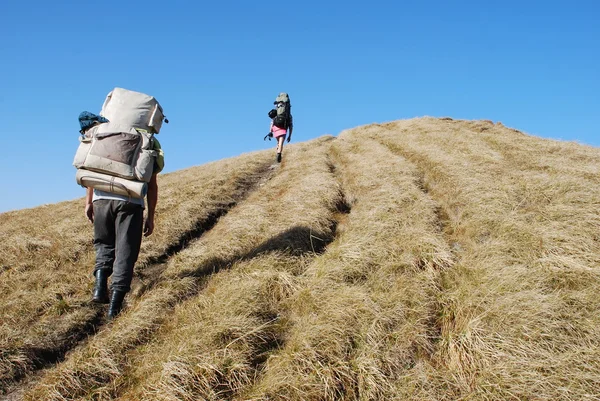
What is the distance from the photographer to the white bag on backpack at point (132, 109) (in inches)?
259

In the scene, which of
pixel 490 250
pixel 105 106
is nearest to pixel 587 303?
pixel 490 250

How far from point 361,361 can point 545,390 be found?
197 centimetres

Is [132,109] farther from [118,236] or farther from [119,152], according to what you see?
[118,236]

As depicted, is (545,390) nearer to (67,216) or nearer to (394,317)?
(394,317)

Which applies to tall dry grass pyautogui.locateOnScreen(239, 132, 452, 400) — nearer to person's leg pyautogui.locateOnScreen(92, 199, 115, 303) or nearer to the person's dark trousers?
the person's dark trousers

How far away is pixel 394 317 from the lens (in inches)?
223

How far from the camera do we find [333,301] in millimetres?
6008

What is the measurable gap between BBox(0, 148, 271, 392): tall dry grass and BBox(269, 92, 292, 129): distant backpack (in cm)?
426

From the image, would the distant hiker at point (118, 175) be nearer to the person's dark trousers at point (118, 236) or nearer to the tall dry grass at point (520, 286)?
the person's dark trousers at point (118, 236)

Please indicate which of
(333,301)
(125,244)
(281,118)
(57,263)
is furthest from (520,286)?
(281,118)

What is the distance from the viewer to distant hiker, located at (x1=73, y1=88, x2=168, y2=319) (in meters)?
6.20

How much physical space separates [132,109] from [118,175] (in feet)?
4.00

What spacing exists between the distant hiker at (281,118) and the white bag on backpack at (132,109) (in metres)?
12.5

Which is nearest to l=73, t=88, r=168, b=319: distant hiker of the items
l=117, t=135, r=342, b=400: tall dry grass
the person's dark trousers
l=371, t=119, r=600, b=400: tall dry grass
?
the person's dark trousers
